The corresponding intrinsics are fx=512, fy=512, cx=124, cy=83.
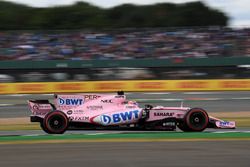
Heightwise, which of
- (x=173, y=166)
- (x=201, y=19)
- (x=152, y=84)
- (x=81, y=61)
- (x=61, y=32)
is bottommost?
(x=173, y=166)

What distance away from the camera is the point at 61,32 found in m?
31.0

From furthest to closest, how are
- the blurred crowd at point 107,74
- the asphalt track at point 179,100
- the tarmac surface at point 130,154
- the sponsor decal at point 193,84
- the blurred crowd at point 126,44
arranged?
the blurred crowd at point 126,44 → the blurred crowd at point 107,74 → the sponsor decal at point 193,84 → the asphalt track at point 179,100 → the tarmac surface at point 130,154

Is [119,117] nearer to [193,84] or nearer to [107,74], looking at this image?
[193,84]

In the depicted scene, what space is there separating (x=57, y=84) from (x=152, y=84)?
14.4ft

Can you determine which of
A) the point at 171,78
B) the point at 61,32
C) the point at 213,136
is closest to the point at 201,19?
the point at 61,32

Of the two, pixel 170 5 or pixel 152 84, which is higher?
pixel 170 5

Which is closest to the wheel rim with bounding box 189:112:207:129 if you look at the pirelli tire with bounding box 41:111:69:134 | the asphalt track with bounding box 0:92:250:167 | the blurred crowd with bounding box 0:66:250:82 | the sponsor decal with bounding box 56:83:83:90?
the asphalt track with bounding box 0:92:250:167

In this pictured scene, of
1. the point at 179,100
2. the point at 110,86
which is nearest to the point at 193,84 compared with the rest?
the point at 110,86

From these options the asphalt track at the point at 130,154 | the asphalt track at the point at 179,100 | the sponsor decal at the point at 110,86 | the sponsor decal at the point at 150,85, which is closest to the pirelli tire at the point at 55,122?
the asphalt track at the point at 130,154

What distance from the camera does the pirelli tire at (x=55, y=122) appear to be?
998 centimetres

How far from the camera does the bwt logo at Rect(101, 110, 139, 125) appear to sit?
10109mm

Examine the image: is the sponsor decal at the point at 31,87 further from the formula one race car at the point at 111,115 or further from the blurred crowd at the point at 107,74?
the formula one race car at the point at 111,115

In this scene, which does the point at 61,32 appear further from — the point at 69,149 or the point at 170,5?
the point at 170,5

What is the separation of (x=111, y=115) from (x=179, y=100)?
9.97 metres
